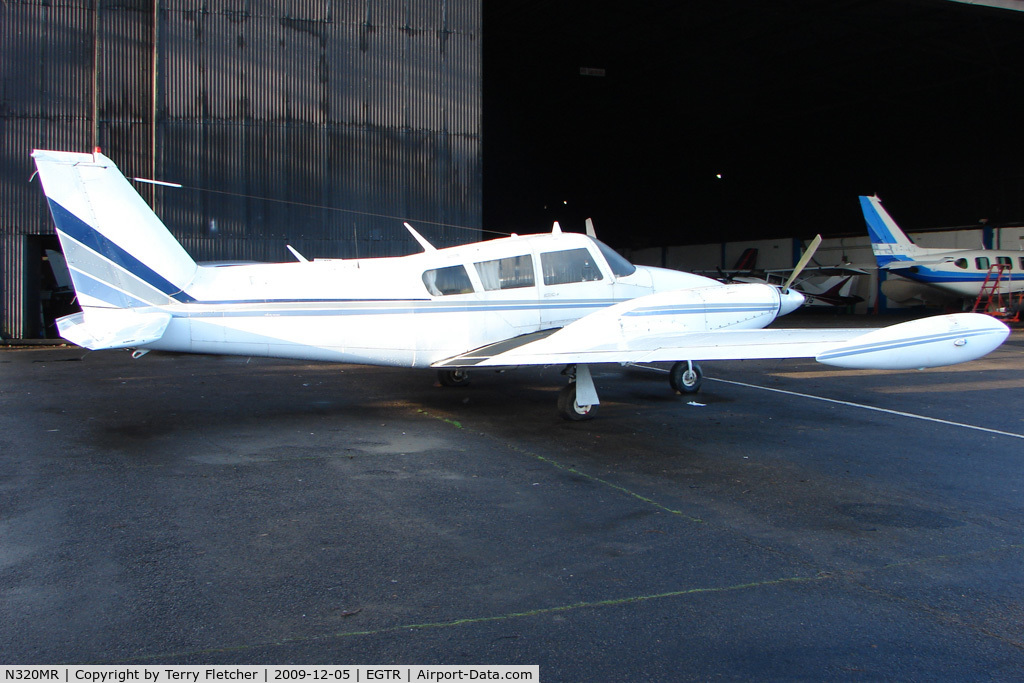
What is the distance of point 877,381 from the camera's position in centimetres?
1323

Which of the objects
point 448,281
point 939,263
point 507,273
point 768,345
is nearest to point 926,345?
point 768,345

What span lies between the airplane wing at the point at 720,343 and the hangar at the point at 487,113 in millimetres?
11672

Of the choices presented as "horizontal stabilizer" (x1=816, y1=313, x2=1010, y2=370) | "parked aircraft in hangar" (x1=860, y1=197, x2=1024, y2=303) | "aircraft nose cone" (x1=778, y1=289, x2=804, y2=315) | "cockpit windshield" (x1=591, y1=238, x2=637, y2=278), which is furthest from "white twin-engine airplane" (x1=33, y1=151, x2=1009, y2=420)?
"parked aircraft in hangar" (x1=860, y1=197, x2=1024, y2=303)

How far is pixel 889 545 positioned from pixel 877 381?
9200 millimetres

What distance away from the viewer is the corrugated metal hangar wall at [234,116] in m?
19.2

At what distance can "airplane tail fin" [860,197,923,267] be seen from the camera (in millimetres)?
28609

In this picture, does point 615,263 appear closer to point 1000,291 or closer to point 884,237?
point 884,237

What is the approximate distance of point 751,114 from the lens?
131 feet

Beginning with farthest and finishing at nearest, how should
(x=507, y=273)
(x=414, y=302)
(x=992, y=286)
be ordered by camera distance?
(x=992, y=286) → (x=507, y=273) → (x=414, y=302)

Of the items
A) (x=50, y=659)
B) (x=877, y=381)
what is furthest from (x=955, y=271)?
(x=50, y=659)

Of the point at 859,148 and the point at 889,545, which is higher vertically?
the point at 859,148

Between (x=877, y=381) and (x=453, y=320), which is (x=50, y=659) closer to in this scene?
(x=453, y=320)

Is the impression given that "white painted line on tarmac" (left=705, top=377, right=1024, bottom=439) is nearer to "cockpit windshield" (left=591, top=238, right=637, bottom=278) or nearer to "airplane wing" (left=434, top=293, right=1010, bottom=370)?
"airplane wing" (left=434, top=293, right=1010, bottom=370)

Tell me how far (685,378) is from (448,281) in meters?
4.29
